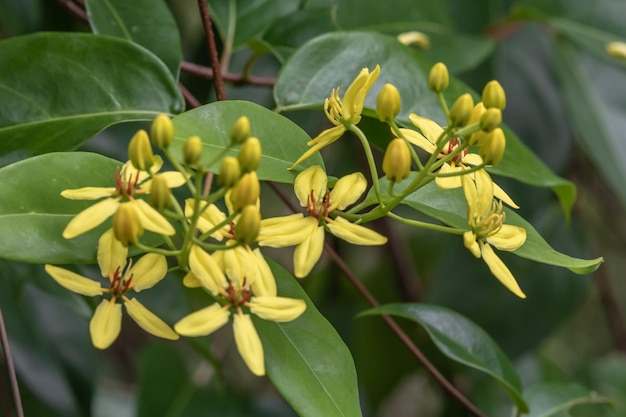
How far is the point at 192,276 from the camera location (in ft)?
1.55

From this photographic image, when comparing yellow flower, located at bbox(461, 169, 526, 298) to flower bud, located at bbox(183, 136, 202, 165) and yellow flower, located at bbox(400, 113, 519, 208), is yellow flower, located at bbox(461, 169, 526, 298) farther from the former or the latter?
flower bud, located at bbox(183, 136, 202, 165)

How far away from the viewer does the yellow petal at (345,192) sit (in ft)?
1.69

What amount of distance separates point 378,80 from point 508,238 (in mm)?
229

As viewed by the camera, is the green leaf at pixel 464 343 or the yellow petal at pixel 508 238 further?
the green leaf at pixel 464 343

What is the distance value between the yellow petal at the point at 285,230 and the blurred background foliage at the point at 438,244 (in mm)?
313

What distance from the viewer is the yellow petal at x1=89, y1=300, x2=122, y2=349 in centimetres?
46

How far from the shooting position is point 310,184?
0.52 metres

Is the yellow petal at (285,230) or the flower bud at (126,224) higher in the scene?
the flower bud at (126,224)

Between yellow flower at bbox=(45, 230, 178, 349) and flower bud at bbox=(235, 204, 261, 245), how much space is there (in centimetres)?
7

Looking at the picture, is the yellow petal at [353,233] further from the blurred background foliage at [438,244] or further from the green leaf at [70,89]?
the blurred background foliage at [438,244]

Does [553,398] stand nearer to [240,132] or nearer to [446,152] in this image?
[446,152]

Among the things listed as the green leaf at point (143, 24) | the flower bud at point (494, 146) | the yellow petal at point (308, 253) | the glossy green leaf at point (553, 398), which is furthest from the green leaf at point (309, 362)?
the glossy green leaf at point (553, 398)

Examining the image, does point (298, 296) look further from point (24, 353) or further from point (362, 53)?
point (24, 353)

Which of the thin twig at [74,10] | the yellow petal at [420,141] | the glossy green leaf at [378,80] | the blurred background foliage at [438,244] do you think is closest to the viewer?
the yellow petal at [420,141]
